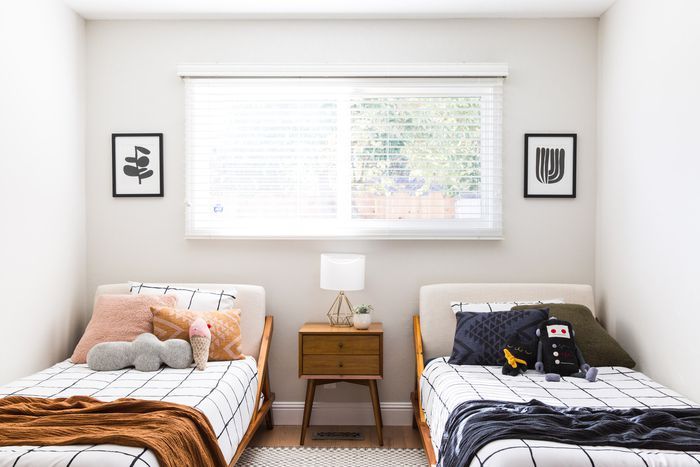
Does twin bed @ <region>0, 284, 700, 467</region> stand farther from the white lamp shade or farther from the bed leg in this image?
the white lamp shade

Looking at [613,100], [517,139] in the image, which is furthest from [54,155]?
[613,100]

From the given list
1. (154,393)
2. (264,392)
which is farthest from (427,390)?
(154,393)

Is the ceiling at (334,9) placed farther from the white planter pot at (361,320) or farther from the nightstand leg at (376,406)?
the nightstand leg at (376,406)

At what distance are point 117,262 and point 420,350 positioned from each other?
208 cm

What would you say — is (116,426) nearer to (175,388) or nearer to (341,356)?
(175,388)

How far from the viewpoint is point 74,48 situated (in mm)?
3965

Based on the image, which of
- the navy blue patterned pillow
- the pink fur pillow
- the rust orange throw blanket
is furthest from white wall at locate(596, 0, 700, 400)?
the pink fur pillow

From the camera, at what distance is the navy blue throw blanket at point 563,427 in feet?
6.97

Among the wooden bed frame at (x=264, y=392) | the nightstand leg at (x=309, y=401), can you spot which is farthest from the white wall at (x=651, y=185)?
the wooden bed frame at (x=264, y=392)

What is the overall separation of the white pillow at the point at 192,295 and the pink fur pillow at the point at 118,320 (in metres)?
0.15

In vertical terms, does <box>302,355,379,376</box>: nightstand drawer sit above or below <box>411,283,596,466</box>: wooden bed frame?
below

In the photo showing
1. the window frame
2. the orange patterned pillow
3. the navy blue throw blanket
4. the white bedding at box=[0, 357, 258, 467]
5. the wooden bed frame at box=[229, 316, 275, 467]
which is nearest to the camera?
the navy blue throw blanket

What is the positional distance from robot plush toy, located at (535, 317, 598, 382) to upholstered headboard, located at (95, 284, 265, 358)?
1.68 metres

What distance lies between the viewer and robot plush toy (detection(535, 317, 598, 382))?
3.19 metres
